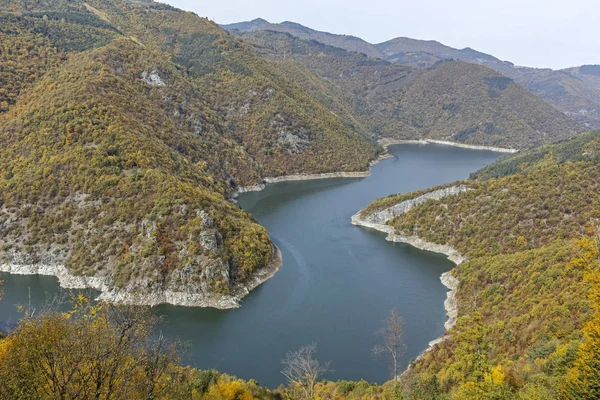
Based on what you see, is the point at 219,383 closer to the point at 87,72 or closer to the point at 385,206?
the point at 385,206

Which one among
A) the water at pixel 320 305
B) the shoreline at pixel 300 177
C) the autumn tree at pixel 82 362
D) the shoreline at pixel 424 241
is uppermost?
the autumn tree at pixel 82 362

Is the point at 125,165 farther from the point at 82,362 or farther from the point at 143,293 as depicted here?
the point at 82,362

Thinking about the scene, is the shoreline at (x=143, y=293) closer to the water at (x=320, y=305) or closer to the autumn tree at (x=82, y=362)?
the water at (x=320, y=305)

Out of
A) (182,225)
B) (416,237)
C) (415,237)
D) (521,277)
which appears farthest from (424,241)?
(182,225)

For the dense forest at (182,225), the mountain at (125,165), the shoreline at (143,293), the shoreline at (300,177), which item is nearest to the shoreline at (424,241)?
the dense forest at (182,225)

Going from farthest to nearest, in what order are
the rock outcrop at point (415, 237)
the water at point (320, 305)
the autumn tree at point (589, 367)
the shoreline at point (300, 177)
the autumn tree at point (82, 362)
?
the shoreline at point (300, 177)
the rock outcrop at point (415, 237)
the water at point (320, 305)
the autumn tree at point (589, 367)
the autumn tree at point (82, 362)

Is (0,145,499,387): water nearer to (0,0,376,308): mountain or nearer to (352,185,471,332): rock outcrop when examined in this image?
(352,185,471,332): rock outcrop
